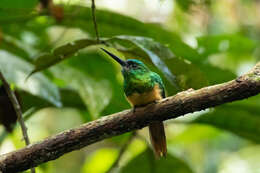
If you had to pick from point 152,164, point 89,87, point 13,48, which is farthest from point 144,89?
point 13,48

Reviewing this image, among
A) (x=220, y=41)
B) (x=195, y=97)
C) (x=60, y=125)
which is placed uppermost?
(x=195, y=97)

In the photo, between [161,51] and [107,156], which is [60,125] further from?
[161,51]

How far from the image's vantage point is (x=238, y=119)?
271 centimetres

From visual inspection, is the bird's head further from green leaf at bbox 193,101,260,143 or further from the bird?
green leaf at bbox 193,101,260,143

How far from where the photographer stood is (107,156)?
11.5 ft

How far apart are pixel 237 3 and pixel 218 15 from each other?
38 cm

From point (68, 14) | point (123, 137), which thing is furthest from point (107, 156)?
point (68, 14)

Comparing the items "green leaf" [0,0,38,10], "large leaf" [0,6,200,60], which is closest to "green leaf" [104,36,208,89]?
"large leaf" [0,6,200,60]

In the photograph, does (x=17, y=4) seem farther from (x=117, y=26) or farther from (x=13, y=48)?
(x=117, y=26)

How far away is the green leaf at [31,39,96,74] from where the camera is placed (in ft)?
6.19

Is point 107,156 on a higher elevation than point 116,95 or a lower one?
lower

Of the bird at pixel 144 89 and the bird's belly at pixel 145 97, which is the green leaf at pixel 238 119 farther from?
the bird's belly at pixel 145 97

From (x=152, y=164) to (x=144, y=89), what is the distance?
0.99 metres

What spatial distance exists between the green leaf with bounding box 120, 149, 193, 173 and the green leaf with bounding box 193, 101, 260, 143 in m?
0.28
